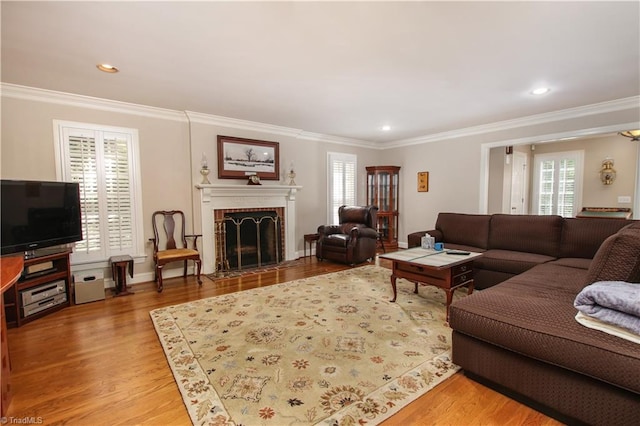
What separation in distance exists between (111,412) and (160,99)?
3.41 meters

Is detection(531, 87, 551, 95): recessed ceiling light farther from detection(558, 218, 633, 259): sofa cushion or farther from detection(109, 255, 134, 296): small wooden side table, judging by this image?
detection(109, 255, 134, 296): small wooden side table

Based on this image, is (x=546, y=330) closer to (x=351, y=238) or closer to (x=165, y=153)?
(x=351, y=238)

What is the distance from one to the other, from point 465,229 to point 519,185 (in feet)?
10.5

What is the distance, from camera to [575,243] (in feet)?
11.4

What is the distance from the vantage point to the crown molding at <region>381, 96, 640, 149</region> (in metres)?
3.83

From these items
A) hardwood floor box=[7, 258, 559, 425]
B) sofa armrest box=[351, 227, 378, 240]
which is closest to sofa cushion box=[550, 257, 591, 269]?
hardwood floor box=[7, 258, 559, 425]

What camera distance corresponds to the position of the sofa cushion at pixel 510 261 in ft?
10.8

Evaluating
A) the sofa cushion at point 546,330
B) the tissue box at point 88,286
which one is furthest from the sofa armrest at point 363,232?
the tissue box at point 88,286

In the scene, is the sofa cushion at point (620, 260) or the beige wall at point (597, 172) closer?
the sofa cushion at point (620, 260)

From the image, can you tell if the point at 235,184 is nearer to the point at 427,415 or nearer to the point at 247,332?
the point at 247,332

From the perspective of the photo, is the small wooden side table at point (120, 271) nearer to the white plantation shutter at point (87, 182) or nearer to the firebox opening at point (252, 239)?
the white plantation shutter at point (87, 182)

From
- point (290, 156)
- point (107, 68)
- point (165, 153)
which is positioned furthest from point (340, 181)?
point (107, 68)

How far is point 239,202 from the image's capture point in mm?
4898

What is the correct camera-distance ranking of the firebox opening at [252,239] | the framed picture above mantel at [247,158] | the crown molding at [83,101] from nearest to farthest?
the crown molding at [83,101] → the framed picture above mantel at [247,158] → the firebox opening at [252,239]
